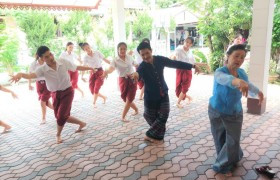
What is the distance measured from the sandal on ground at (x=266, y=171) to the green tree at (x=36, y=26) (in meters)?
10.8

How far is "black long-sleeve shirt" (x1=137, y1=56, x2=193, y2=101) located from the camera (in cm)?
354

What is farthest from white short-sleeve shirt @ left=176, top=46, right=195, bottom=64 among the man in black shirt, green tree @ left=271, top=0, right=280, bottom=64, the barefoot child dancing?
green tree @ left=271, top=0, right=280, bottom=64

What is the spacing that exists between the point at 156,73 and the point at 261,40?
7.56 feet

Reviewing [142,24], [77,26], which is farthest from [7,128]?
[142,24]

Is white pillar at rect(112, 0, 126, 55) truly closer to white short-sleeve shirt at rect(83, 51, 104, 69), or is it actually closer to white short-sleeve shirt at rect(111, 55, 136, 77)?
white short-sleeve shirt at rect(83, 51, 104, 69)

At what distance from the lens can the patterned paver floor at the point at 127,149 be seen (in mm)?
3084

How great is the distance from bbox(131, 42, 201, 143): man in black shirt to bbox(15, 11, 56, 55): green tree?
911 cm

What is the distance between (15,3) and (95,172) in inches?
214

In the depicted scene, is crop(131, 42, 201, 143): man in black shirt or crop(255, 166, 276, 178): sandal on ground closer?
crop(255, 166, 276, 178): sandal on ground

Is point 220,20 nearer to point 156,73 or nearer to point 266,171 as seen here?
point 156,73

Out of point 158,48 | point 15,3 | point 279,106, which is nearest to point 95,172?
point 279,106

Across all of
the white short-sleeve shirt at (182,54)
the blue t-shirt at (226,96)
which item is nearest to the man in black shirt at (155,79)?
the blue t-shirt at (226,96)

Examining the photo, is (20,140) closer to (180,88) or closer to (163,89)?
(163,89)

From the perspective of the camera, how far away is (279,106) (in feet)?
17.6
